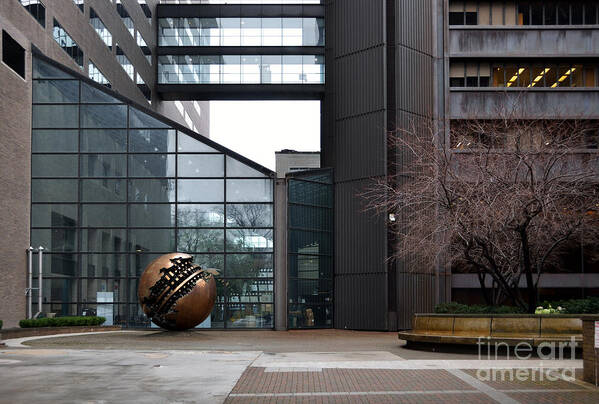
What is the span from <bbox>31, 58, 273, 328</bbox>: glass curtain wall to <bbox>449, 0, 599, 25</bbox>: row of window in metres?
→ 15.3

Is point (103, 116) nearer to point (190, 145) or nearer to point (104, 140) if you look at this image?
point (104, 140)

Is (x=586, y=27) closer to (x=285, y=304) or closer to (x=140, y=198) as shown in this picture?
(x=285, y=304)

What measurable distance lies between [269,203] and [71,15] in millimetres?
14163

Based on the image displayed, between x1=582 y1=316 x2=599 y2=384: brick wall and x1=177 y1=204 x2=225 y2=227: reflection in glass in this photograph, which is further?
x1=177 y1=204 x2=225 y2=227: reflection in glass

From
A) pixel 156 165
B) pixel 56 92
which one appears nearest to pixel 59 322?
pixel 156 165

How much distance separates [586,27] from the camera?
42312 millimetres

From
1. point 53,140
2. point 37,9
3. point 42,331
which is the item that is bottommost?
point 42,331

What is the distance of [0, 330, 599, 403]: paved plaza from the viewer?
13227mm

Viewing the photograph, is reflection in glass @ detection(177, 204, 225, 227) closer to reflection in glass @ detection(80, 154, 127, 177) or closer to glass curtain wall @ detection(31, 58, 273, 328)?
glass curtain wall @ detection(31, 58, 273, 328)

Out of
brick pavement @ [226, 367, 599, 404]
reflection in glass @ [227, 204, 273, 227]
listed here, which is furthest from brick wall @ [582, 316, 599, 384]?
reflection in glass @ [227, 204, 273, 227]

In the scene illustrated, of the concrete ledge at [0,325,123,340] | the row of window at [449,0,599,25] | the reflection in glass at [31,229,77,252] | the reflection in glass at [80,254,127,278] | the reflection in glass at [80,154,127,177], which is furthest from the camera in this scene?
the row of window at [449,0,599,25]

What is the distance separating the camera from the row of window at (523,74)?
42719mm

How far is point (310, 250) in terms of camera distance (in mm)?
39750

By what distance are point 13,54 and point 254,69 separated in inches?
711
